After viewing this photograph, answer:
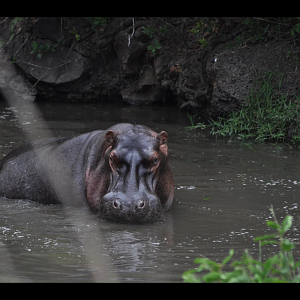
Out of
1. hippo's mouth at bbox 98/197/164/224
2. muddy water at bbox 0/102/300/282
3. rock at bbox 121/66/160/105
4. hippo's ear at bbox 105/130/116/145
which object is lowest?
muddy water at bbox 0/102/300/282

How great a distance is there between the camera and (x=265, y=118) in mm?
8562

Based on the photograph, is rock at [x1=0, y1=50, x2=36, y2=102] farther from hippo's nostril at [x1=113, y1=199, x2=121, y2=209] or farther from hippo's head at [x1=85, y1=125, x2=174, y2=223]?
hippo's nostril at [x1=113, y1=199, x2=121, y2=209]

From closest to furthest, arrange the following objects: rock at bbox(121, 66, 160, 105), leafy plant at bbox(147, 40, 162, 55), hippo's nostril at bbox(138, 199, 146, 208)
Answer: hippo's nostril at bbox(138, 199, 146, 208) → leafy plant at bbox(147, 40, 162, 55) → rock at bbox(121, 66, 160, 105)

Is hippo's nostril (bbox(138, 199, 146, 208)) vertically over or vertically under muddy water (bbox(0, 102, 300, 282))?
over

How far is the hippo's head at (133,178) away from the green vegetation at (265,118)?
136 inches

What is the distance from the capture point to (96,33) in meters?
11.4

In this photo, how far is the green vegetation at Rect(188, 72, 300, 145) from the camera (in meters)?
8.37

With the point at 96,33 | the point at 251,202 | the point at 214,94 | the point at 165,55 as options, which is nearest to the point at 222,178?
the point at 251,202

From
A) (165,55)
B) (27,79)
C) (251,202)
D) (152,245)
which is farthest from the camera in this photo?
(27,79)

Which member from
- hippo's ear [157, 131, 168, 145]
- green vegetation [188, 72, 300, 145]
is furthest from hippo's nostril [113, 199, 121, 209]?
green vegetation [188, 72, 300, 145]

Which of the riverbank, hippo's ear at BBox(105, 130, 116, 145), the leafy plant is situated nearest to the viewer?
hippo's ear at BBox(105, 130, 116, 145)

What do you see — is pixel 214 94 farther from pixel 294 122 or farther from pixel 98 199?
pixel 98 199

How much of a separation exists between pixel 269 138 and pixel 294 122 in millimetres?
430

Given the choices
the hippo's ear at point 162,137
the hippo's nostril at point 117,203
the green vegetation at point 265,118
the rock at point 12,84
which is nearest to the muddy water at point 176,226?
the hippo's nostril at point 117,203
